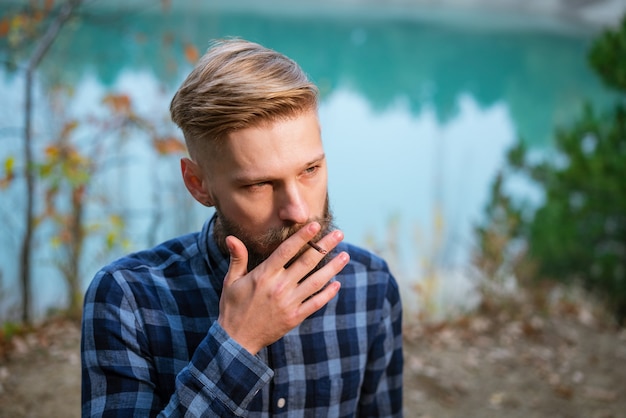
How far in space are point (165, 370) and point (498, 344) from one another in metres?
3.61

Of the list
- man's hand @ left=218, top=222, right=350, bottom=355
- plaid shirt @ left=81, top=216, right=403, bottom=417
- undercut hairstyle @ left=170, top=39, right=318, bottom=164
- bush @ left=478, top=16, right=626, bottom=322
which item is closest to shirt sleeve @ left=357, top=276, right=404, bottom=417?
plaid shirt @ left=81, top=216, right=403, bottom=417

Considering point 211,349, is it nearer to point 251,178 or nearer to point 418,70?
point 251,178

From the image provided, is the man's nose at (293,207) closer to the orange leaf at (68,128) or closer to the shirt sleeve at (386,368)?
the shirt sleeve at (386,368)

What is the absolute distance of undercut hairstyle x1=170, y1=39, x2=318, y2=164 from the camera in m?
1.26

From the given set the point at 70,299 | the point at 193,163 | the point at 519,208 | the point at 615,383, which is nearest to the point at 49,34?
the point at 70,299

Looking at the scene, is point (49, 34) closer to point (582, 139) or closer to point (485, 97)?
point (582, 139)

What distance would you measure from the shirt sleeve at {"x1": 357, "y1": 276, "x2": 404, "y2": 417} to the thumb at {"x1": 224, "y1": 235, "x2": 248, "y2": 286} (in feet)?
1.71

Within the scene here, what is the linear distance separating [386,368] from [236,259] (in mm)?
628

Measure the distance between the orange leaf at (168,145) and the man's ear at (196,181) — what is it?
124 inches

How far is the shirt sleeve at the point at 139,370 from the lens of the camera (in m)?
1.17

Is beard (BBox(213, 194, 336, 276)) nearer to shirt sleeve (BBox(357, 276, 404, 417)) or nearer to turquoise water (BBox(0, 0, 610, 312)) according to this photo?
shirt sleeve (BBox(357, 276, 404, 417))

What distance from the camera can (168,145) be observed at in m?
4.58

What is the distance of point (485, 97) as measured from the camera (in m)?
14.8

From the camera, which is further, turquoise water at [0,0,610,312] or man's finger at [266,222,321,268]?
turquoise water at [0,0,610,312]
